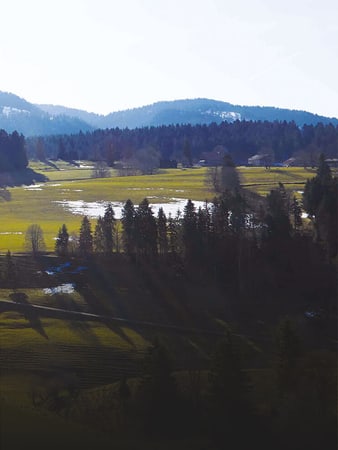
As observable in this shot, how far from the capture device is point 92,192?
13275cm

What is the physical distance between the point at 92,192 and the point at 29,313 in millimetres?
78855

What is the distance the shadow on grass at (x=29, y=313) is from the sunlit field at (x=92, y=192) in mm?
20163

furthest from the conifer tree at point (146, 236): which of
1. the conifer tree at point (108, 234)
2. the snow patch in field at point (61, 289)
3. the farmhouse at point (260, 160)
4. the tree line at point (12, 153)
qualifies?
the farmhouse at point (260, 160)

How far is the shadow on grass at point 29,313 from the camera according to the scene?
5188cm

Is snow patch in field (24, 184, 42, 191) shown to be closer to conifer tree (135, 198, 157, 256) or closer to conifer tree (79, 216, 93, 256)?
conifer tree (79, 216, 93, 256)

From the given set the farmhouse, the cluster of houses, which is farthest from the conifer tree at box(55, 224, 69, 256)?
the farmhouse

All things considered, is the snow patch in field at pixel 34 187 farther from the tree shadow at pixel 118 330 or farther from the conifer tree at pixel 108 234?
the tree shadow at pixel 118 330

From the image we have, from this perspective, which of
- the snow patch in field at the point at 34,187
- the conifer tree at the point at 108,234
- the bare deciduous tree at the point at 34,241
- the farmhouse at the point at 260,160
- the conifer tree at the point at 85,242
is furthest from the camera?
the farmhouse at the point at 260,160

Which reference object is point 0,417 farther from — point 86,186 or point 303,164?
point 303,164

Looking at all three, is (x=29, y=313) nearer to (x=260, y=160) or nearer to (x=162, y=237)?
(x=162, y=237)

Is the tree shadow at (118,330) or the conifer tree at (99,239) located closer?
the tree shadow at (118,330)

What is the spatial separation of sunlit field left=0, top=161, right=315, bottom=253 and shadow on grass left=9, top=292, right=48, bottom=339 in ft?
66.2

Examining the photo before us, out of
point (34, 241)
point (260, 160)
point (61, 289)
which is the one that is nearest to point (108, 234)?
point (34, 241)

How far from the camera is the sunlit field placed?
322ft
